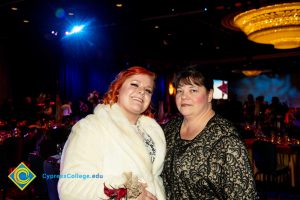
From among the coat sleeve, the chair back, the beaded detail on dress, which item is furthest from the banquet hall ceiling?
the coat sleeve

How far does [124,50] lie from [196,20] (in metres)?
5.87

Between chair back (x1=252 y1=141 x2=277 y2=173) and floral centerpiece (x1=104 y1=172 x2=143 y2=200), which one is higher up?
floral centerpiece (x1=104 y1=172 x2=143 y2=200)

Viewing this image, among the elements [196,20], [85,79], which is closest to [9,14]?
[196,20]

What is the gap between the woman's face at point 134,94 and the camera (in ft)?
6.88

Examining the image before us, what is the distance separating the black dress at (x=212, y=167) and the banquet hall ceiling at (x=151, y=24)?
8.57ft

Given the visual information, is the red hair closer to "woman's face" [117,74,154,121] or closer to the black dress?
"woman's face" [117,74,154,121]

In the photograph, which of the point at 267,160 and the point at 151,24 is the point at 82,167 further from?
the point at 151,24

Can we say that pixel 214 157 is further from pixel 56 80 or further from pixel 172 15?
pixel 56 80

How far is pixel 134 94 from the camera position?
2098 millimetres

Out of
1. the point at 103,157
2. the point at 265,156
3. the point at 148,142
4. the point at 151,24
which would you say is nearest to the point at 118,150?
the point at 103,157

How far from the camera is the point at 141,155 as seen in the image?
1.95 metres

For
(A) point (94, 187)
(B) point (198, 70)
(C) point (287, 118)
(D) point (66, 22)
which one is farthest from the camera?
(C) point (287, 118)

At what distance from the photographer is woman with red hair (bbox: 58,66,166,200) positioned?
1.74 metres

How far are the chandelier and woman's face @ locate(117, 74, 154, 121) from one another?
4.84 meters
